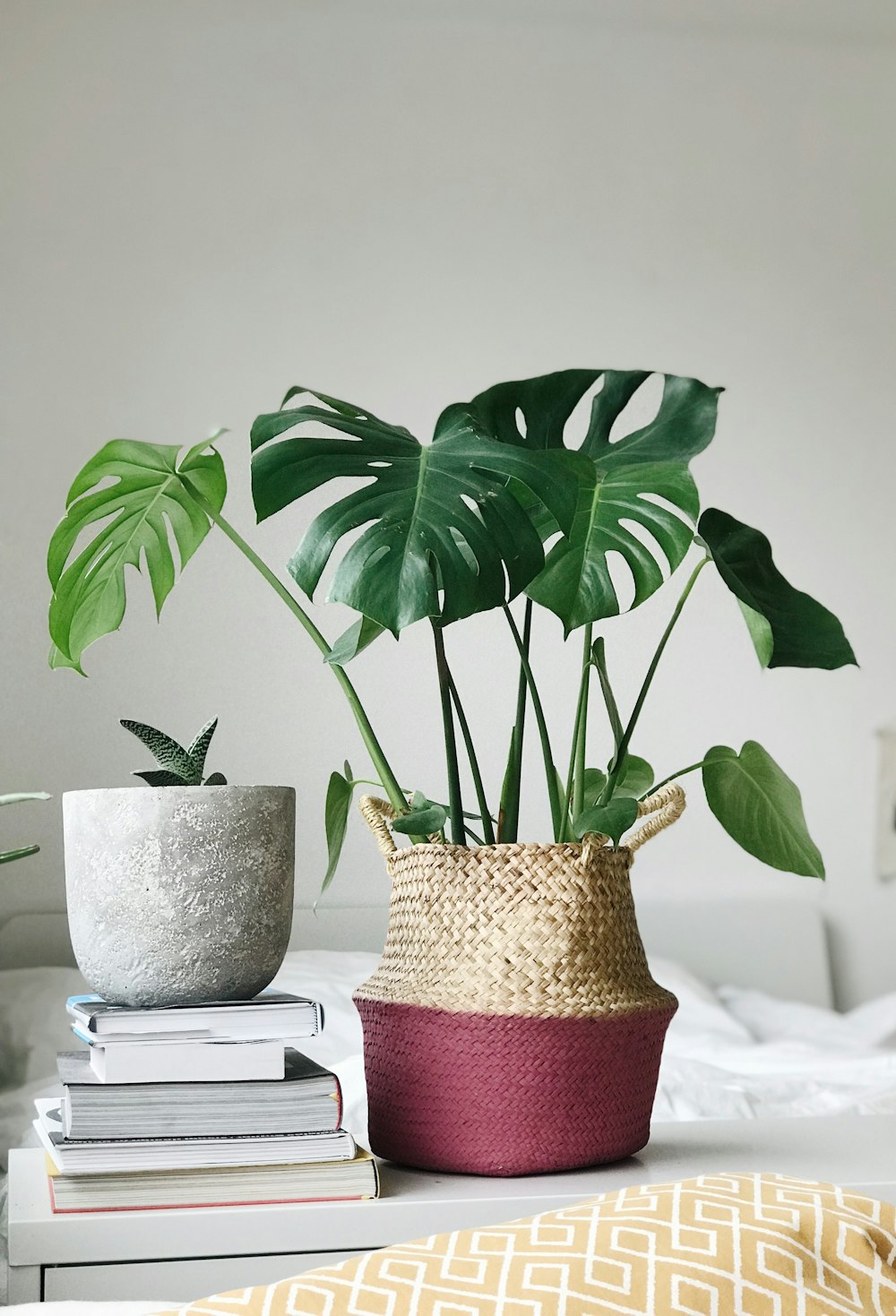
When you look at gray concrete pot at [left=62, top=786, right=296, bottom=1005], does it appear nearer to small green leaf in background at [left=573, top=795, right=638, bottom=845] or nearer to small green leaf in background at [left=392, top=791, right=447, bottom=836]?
small green leaf in background at [left=392, top=791, right=447, bottom=836]

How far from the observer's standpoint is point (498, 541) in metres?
→ 0.82

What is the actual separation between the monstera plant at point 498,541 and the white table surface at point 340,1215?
0.23m

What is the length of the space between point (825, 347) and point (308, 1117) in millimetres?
2200

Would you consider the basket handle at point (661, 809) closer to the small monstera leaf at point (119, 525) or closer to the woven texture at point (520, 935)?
the woven texture at point (520, 935)

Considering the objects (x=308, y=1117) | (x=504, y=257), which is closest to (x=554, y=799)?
(x=308, y=1117)

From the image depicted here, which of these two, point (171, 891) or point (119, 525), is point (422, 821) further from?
point (119, 525)

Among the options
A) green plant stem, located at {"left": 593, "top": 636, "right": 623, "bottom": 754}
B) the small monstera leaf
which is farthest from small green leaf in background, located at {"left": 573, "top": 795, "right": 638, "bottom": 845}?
the small monstera leaf

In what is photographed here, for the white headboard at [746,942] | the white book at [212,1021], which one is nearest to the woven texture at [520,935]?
the white book at [212,1021]

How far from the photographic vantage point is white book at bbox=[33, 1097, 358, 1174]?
2.60 feet

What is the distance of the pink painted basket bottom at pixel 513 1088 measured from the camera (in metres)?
0.86

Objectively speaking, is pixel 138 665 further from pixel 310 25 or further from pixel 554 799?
pixel 554 799

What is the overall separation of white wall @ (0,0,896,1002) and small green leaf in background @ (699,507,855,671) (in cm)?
141

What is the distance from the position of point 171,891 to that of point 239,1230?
0.69 ft

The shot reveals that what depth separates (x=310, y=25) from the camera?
2482 mm
